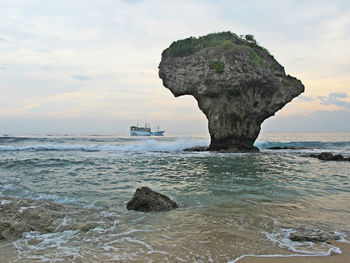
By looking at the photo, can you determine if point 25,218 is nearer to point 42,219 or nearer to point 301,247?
point 42,219

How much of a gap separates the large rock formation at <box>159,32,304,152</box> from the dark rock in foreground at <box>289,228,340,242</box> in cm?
1996

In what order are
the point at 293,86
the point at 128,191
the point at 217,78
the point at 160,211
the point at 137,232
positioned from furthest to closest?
1. the point at 293,86
2. the point at 217,78
3. the point at 128,191
4. the point at 160,211
5. the point at 137,232

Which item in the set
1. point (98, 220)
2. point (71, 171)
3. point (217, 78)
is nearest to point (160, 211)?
point (98, 220)

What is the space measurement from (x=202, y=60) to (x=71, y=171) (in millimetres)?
16286

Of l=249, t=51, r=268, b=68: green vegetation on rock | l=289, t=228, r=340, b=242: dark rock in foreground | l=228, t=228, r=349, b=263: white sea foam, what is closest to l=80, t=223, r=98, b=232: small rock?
l=228, t=228, r=349, b=263: white sea foam

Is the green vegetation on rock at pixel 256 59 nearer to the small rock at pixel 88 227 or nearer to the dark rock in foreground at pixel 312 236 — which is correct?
the dark rock in foreground at pixel 312 236

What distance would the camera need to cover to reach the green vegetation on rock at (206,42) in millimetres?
26594

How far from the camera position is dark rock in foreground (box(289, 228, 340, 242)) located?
4.61 metres

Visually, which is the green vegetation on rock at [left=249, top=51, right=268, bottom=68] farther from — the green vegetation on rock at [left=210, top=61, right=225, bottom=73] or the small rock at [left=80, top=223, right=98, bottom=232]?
the small rock at [left=80, top=223, right=98, bottom=232]

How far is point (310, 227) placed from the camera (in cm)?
532

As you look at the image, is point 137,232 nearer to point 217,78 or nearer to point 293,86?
point 217,78

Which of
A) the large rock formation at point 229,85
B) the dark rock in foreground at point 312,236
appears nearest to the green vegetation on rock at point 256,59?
the large rock formation at point 229,85

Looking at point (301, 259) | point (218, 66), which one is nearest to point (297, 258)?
point (301, 259)

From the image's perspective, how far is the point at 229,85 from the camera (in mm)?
24031
